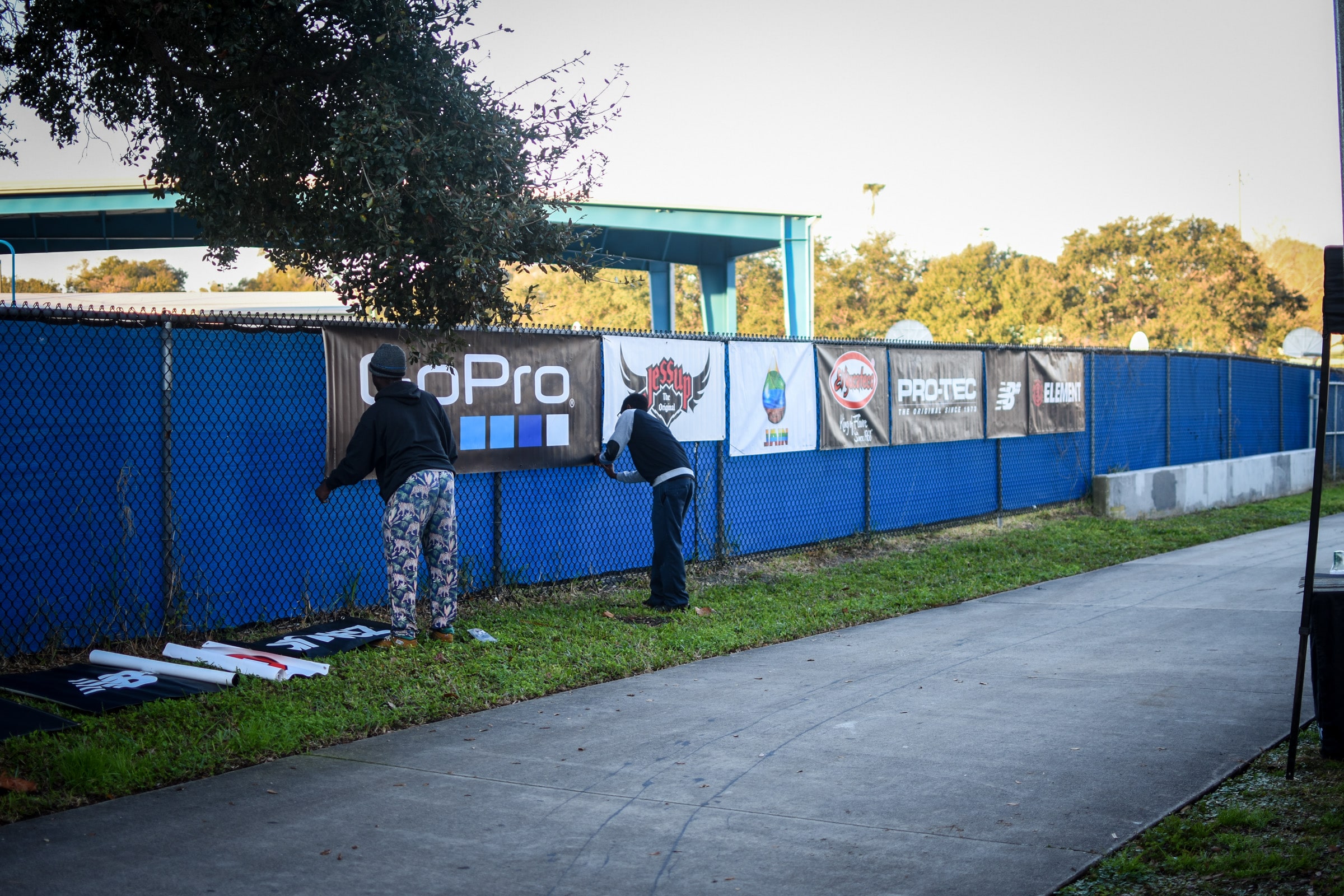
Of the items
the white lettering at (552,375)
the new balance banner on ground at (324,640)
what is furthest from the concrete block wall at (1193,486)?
the new balance banner on ground at (324,640)

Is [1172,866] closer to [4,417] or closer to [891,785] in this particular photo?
[891,785]

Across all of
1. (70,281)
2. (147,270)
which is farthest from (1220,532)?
(147,270)

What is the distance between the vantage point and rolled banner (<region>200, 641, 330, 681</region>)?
21.7ft

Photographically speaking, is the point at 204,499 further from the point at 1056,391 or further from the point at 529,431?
the point at 1056,391

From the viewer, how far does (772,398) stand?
11781 mm

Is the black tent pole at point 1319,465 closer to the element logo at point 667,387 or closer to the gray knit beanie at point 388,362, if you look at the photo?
the gray knit beanie at point 388,362

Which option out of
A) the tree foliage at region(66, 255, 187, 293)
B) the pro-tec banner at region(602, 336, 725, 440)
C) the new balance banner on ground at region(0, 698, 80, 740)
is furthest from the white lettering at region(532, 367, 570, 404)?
the tree foliage at region(66, 255, 187, 293)

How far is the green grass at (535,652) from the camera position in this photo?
512cm

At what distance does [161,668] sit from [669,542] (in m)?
3.89

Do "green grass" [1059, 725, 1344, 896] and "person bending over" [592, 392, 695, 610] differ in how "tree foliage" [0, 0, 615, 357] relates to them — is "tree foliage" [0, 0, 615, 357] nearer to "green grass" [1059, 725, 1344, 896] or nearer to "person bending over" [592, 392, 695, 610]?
"person bending over" [592, 392, 695, 610]

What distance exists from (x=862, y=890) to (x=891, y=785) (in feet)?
3.70

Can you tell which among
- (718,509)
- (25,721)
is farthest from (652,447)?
(25,721)

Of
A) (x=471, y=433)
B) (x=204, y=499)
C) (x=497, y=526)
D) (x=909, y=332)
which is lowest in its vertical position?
(x=497, y=526)

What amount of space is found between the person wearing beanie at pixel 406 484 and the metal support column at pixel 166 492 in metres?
0.95
